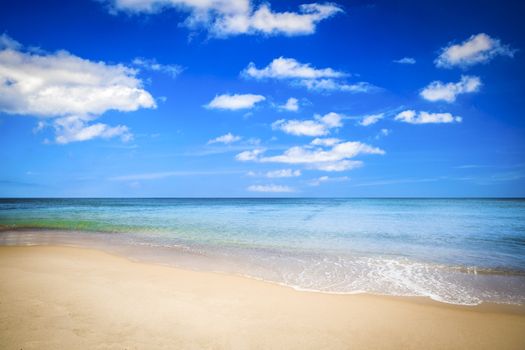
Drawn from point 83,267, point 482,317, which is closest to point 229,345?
point 482,317

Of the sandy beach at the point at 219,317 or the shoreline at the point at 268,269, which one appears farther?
the shoreline at the point at 268,269

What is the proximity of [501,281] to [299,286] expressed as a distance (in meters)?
6.44

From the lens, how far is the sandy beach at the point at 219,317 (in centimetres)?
468

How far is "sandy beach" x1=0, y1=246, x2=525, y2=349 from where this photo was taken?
15.4 feet

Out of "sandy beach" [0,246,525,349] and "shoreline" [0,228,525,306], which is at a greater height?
"sandy beach" [0,246,525,349]

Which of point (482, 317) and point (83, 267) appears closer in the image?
point (482, 317)

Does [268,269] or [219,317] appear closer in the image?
[219,317]

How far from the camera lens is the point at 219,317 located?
5.59m

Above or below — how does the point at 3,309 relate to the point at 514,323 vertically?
above

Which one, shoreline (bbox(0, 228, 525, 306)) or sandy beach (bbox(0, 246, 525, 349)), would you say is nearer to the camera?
sandy beach (bbox(0, 246, 525, 349))

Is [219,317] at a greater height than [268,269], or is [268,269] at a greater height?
[219,317]

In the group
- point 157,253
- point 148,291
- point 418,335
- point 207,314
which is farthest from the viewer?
point 157,253

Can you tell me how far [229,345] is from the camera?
457 cm

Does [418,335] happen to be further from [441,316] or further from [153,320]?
[153,320]
